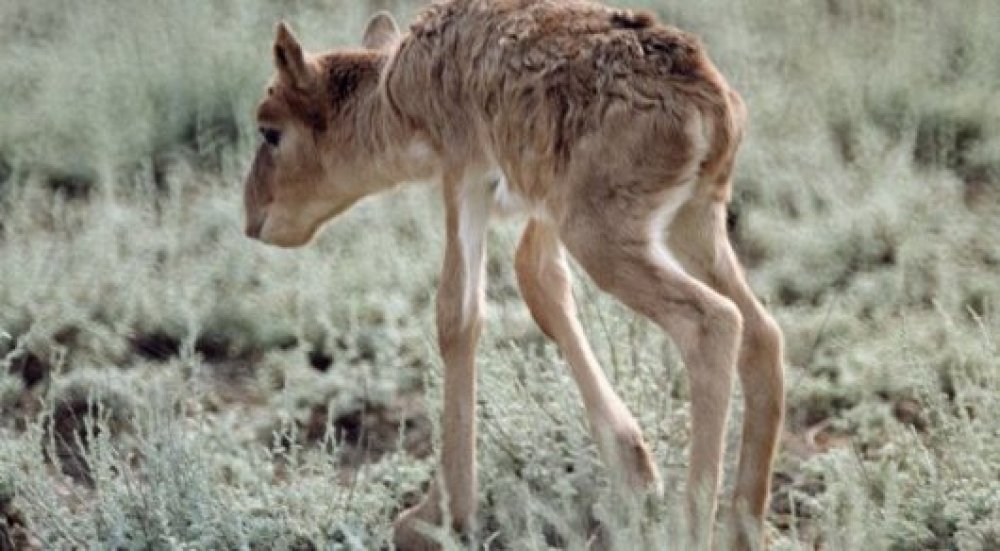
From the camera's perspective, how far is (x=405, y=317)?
9.12 metres

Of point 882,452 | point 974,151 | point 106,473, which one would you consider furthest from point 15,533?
point 974,151

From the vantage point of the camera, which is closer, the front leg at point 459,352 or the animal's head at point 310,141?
the front leg at point 459,352

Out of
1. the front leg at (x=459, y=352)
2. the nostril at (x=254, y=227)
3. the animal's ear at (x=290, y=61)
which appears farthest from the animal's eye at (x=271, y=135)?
the front leg at (x=459, y=352)

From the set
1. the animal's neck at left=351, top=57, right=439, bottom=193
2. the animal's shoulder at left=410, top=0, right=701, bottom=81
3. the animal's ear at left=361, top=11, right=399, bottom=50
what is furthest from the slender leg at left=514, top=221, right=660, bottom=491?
the animal's ear at left=361, top=11, right=399, bottom=50

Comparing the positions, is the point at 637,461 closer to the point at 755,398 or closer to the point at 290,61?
the point at 755,398

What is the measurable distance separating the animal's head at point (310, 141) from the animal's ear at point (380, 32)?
5cm

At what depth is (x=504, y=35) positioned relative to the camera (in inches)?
279

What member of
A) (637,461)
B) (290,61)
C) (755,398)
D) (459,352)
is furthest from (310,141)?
(755,398)

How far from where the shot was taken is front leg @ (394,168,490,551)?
719cm

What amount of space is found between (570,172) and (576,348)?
1.00 meters

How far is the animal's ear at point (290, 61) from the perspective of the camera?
778 centimetres

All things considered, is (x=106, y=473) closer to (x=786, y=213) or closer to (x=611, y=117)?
(x=611, y=117)

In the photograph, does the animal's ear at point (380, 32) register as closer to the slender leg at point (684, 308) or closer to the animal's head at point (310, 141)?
the animal's head at point (310, 141)

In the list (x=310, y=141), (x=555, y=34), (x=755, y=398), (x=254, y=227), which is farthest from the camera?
(x=254, y=227)
